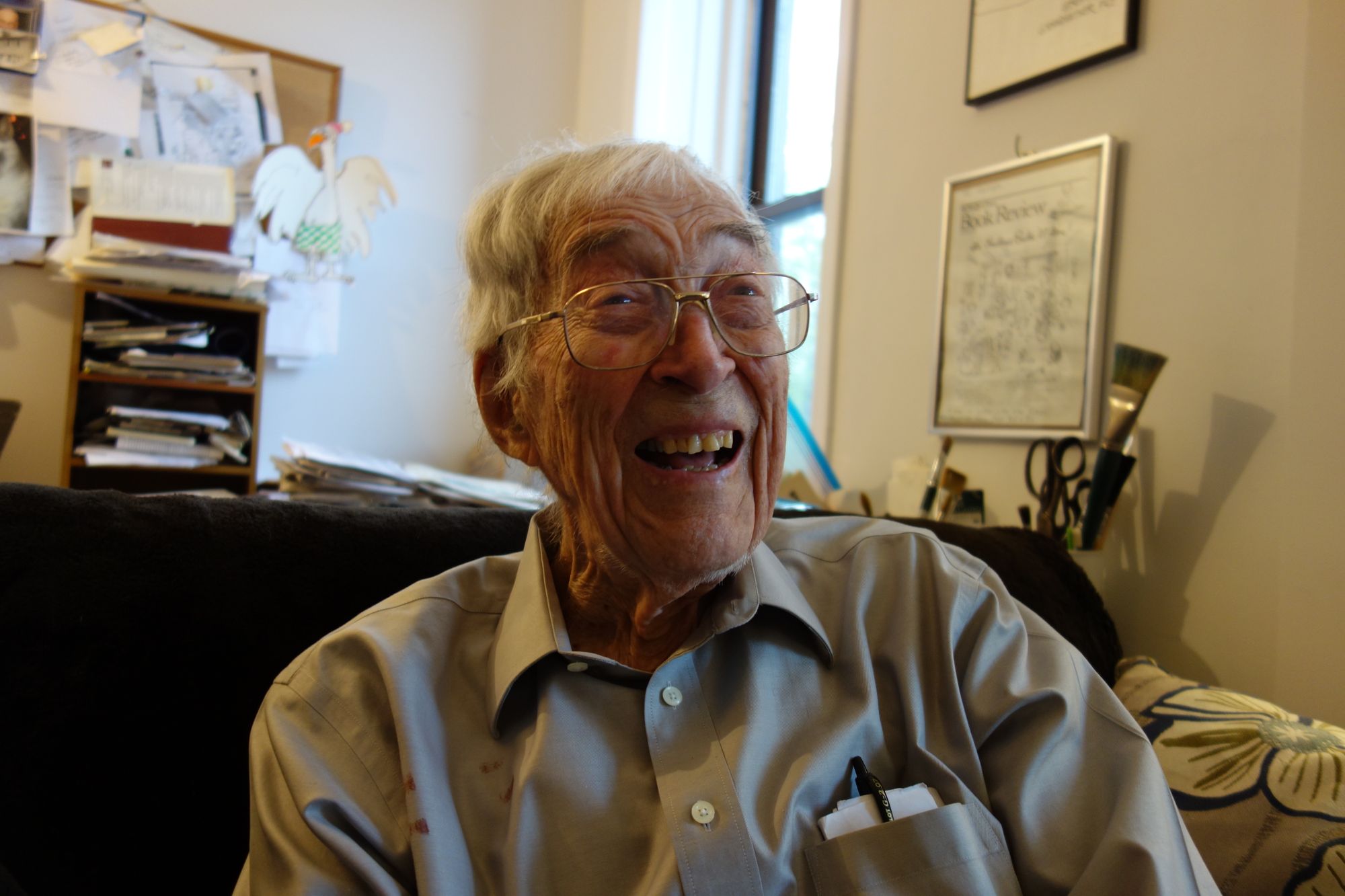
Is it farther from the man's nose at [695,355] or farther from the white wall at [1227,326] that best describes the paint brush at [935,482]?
the man's nose at [695,355]

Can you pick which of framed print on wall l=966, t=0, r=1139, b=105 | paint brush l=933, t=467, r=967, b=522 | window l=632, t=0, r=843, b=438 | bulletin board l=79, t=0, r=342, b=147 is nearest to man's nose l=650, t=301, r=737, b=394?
paint brush l=933, t=467, r=967, b=522

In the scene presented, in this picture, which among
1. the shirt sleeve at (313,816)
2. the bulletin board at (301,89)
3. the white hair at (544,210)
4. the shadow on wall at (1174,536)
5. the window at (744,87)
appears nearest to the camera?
the shirt sleeve at (313,816)

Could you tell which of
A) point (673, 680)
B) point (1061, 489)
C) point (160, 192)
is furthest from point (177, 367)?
point (1061, 489)

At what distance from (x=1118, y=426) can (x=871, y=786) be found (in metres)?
0.94

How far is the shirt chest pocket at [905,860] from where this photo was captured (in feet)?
2.75

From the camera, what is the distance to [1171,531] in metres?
1.56

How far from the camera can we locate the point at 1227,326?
4.91 ft

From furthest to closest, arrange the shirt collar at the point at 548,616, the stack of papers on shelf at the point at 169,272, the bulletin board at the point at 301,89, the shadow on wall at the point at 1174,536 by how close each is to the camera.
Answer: the bulletin board at the point at 301,89 → the stack of papers on shelf at the point at 169,272 → the shadow on wall at the point at 1174,536 → the shirt collar at the point at 548,616

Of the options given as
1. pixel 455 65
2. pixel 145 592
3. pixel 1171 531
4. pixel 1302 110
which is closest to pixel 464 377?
pixel 145 592

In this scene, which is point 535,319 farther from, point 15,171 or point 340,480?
point 15,171

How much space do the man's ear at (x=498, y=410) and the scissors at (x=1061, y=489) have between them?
1.03 m

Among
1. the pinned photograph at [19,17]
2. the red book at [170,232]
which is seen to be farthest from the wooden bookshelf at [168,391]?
the pinned photograph at [19,17]

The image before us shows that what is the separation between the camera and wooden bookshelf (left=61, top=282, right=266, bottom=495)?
2520mm

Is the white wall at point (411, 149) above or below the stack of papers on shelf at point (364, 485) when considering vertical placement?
above
